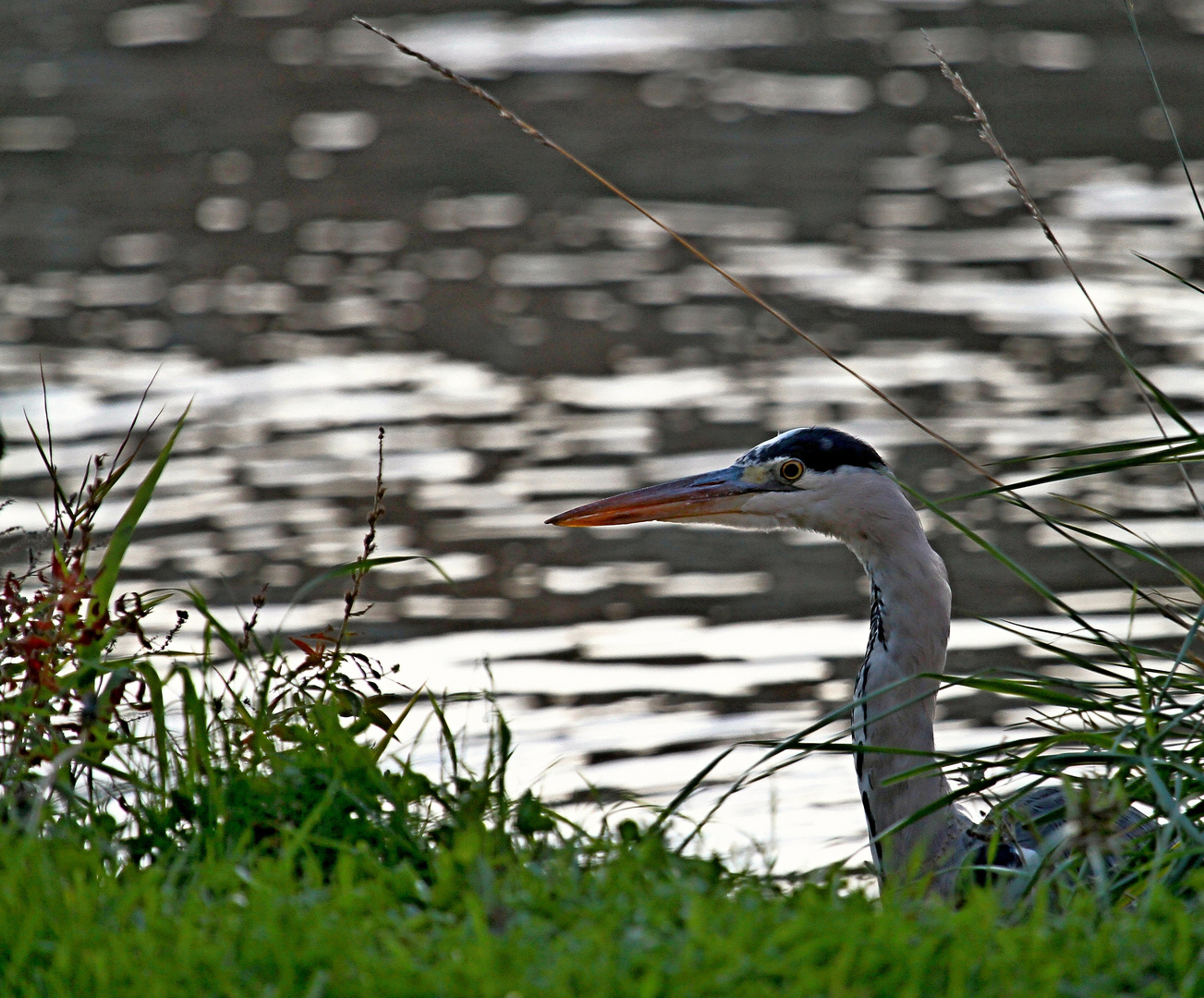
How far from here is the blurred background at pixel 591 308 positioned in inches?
271

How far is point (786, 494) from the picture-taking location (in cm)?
454

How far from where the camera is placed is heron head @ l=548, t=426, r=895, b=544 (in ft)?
14.4

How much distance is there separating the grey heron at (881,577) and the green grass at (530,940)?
1.37m

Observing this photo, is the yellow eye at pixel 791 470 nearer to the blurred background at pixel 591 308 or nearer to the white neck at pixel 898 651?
the white neck at pixel 898 651

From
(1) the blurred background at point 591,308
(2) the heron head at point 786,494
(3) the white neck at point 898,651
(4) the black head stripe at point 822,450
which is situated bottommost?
(1) the blurred background at point 591,308

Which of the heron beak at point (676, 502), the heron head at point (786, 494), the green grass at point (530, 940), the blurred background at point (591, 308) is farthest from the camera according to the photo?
the blurred background at point (591, 308)

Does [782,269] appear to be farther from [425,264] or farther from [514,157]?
[514,157]

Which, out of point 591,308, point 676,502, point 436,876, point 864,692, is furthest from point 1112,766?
point 591,308

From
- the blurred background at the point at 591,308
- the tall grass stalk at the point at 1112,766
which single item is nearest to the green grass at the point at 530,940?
the tall grass stalk at the point at 1112,766

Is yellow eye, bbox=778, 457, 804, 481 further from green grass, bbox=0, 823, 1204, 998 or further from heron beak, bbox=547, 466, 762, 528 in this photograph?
green grass, bbox=0, 823, 1204, 998

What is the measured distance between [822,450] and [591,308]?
5864 mm

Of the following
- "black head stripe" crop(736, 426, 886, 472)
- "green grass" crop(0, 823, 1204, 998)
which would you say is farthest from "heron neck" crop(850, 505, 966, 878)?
"green grass" crop(0, 823, 1204, 998)

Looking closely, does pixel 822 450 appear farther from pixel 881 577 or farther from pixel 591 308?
pixel 591 308

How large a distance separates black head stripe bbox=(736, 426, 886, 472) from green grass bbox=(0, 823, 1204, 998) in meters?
1.84
